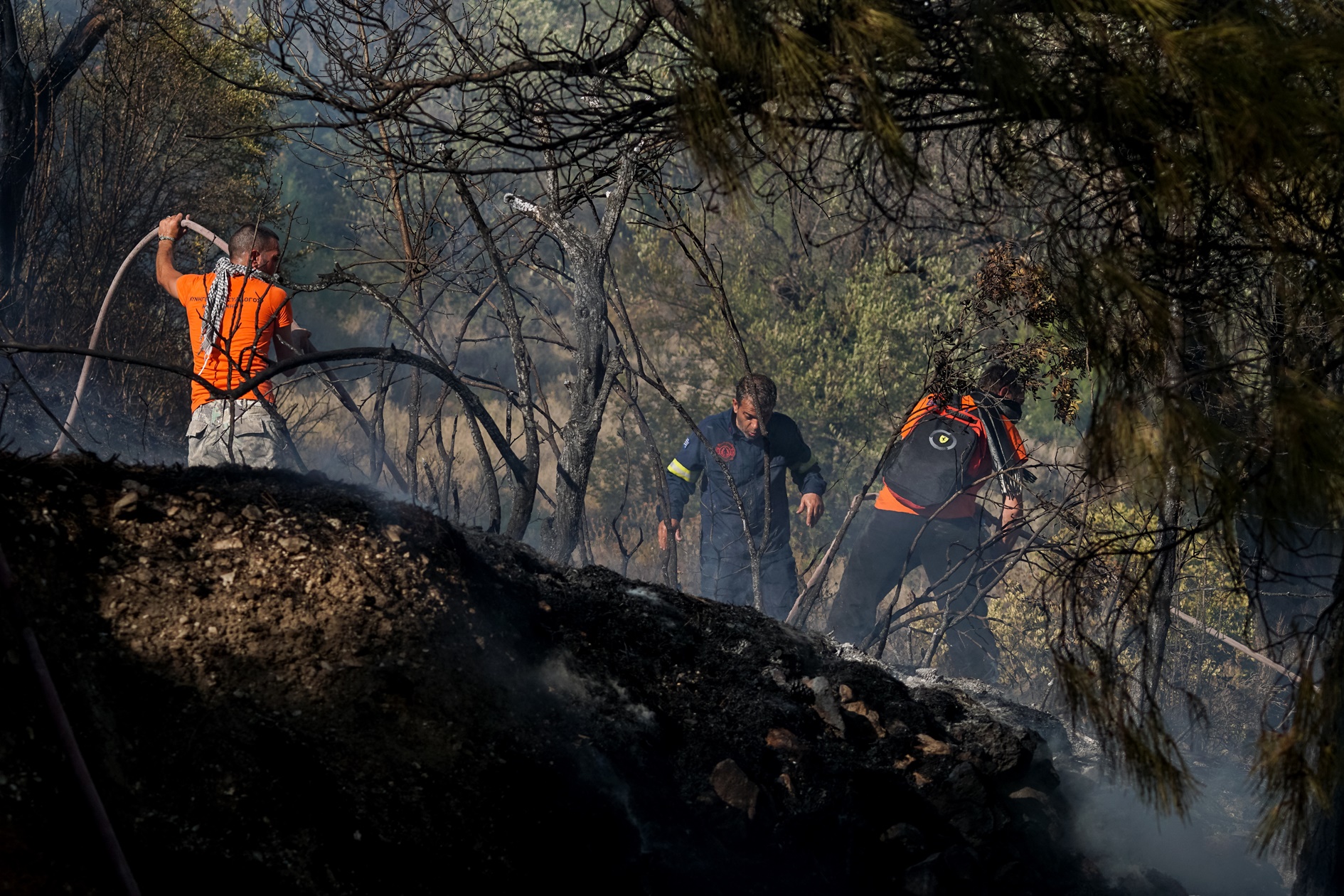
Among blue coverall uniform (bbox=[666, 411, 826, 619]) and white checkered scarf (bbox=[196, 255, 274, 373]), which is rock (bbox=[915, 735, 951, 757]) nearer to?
blue coverall uniform (bbox=[666, 411, 826, 619])

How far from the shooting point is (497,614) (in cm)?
364

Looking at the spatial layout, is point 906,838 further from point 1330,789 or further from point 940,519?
point 940,519

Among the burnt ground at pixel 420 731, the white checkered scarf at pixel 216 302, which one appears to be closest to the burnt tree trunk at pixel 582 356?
the burnt ground at pixel 420 731

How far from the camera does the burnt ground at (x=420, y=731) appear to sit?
7.95ft

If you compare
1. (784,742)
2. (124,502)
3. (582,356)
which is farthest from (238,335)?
(784,742)

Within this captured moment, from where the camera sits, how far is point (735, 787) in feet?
11.2

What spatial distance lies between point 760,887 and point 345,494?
2093 mm

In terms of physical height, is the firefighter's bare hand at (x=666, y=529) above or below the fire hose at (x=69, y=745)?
above

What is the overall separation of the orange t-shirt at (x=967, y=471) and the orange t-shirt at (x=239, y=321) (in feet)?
11.6

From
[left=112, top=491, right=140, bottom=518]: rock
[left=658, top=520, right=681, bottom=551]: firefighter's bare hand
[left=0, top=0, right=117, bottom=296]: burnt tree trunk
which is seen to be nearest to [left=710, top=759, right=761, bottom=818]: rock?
[left=112, top=491, right=140, bottom=518]: rock

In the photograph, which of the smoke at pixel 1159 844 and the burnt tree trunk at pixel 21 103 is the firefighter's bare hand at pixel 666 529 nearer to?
the smoke at pixel 1159 844

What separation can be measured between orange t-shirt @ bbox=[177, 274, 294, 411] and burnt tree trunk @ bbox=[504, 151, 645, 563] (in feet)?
4.29

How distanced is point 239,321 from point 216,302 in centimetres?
22

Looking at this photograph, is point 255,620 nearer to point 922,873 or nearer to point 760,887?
point 760,887
